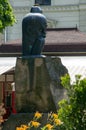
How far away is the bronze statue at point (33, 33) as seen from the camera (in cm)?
1049

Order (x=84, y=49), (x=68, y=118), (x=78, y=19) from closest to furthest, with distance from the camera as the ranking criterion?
(x=68, y=118), (x=84, y=49), (x=78, y=19)

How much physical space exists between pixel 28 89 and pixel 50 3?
27.0 m

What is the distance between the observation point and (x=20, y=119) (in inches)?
392

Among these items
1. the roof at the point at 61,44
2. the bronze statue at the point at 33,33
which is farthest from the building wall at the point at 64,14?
the bronze statue at the point at 33,33

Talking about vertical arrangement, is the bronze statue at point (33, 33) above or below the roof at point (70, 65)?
above

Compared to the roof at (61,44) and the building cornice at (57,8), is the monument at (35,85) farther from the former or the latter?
the building cornice at (57,8)

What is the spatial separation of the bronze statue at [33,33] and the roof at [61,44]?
12089mm

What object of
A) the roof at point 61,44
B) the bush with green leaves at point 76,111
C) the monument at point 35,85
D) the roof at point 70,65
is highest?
the bush with green leaves at point 76,111

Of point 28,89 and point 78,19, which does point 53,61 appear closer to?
point 28,89

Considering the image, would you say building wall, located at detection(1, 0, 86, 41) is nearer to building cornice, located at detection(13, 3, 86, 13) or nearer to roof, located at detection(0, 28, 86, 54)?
building cornice, located at detection(13, 3, 86, 13)

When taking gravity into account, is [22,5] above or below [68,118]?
below

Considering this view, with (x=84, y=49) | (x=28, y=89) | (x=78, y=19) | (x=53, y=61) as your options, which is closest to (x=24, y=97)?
(x=28, y=89)

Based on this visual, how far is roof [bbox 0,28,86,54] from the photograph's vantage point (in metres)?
23.0

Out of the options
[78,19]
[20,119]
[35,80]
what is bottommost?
[78,19]
